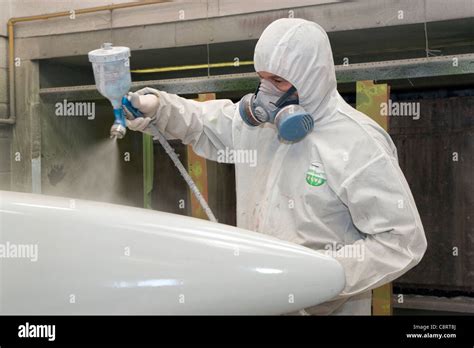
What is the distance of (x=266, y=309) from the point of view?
0.90 m

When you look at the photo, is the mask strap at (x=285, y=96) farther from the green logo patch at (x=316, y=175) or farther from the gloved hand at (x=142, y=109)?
the gloved hand at (x=142, y=109)

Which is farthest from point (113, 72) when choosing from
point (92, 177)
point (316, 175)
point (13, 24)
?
point (92, 177)

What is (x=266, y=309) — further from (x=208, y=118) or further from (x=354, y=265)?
(x=208, y=118)

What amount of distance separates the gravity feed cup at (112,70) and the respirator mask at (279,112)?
326mm

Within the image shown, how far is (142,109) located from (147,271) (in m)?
0.66

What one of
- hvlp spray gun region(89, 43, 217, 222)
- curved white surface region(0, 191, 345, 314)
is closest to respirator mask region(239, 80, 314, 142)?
hvlp spray gun region(89, 43, 217, 222)

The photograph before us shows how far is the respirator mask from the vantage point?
131cm

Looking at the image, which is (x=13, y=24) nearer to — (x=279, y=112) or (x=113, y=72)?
(x=113, y=72)

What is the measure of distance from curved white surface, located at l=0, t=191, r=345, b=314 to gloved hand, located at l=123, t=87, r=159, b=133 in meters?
0.52

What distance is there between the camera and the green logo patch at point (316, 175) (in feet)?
4.32

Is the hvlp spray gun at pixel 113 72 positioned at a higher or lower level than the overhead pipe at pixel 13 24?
lower

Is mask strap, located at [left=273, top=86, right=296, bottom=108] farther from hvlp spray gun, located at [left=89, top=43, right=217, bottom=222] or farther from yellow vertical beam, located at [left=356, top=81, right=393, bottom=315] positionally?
yellow vertical beam, located at [left=356, top=81, right=393, bottom=315]

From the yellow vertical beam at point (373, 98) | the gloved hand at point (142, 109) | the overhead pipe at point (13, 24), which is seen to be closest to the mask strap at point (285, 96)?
the gloved hand at point (142, 109)

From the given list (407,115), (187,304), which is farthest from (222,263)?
(407,115)
